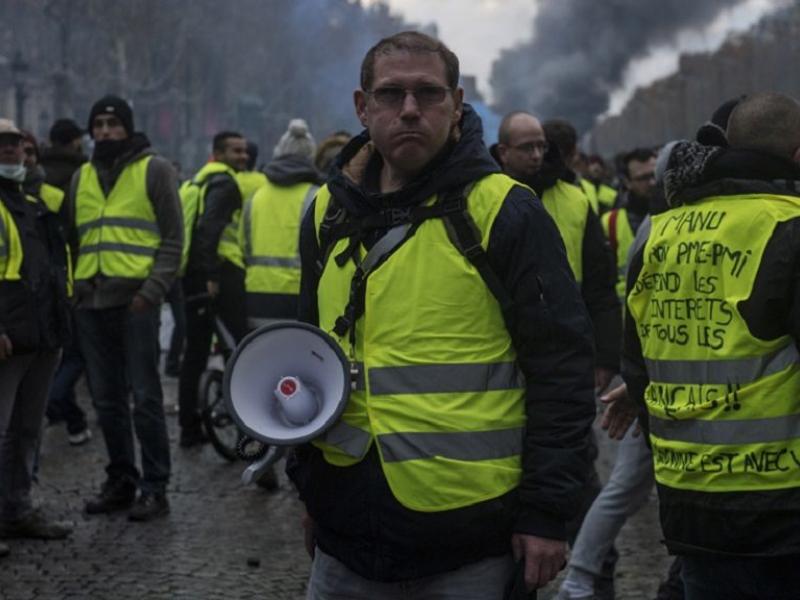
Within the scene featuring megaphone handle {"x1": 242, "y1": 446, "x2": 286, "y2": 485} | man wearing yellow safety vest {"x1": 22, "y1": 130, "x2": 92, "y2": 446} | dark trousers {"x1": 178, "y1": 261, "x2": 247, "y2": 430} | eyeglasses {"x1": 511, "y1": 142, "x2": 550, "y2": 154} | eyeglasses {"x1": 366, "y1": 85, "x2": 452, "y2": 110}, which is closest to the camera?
eyeglasses {"x1": 366, "y1": 85, "x2": 452, "y2": 110}

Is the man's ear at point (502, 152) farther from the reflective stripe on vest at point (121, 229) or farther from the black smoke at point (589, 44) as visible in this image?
the black smoke at point (589, 44)

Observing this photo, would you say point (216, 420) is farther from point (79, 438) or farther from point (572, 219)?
point (572, 219)

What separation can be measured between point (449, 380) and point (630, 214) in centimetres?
540

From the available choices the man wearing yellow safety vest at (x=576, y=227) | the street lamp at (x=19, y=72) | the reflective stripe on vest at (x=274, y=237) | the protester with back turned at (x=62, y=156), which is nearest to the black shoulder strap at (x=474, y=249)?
the man wearing yellow safety vest at (x=576, y=227)

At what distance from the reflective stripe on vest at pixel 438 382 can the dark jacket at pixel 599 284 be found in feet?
9.47

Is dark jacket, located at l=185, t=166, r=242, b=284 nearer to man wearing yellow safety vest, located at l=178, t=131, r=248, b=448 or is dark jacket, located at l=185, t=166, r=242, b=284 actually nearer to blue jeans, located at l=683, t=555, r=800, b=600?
man wearing yellow safety vest, located at l=178, t=131, r=248, b=448

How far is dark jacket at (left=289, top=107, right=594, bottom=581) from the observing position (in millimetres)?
3082

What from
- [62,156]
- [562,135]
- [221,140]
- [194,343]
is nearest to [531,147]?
[562,135]

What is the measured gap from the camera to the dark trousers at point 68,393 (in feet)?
31.7

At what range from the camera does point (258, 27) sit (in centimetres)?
6506

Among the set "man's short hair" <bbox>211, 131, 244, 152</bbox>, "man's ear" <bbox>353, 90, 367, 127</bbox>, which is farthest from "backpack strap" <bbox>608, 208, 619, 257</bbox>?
"man's ear" <bbox>353, 90, 367, 127</bbox>

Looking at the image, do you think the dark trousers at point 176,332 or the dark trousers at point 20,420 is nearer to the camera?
the dark trousers at point 20,420

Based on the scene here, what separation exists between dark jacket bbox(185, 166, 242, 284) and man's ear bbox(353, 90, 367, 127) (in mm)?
5488

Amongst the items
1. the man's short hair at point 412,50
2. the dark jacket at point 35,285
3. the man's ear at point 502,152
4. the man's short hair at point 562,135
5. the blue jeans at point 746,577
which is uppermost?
the man's short hair at point 412,50
